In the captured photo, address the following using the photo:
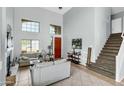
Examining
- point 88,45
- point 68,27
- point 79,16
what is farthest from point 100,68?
point 68,27

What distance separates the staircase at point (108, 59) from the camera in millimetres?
5045

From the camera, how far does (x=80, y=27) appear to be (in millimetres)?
7570

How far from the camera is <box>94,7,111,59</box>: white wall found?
641 cm

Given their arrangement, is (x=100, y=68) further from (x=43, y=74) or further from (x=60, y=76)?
(x=43, y=74)

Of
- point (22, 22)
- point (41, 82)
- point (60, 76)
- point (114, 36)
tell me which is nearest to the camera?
point (41, 82)

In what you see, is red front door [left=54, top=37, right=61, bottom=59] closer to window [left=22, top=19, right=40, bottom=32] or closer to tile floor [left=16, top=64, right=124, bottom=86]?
window [left=22, top=19, right=40, bottom=32]

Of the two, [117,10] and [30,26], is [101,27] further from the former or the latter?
[30,26]

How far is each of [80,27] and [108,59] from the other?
9.95 ft

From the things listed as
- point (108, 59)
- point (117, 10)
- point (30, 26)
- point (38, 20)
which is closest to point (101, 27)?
point (117, 10)

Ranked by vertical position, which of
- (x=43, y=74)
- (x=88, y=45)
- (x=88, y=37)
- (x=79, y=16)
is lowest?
(x=43, y=74)

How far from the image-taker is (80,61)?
7438mm

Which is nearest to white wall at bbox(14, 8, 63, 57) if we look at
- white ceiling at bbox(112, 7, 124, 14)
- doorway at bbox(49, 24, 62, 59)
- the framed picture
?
doorway at bbox(49, 24, 62, 59)

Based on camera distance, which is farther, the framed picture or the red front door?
the red front door

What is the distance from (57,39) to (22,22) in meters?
3.30
